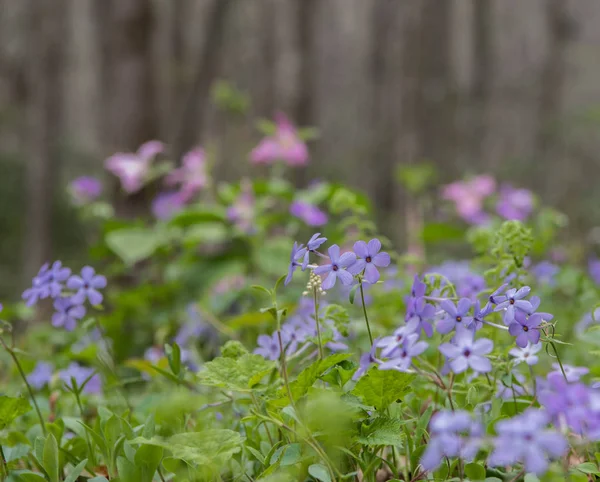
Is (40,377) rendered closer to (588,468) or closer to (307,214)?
(307,214)

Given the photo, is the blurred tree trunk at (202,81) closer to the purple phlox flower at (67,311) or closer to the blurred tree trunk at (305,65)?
the blurred tree trunk at (305,65)

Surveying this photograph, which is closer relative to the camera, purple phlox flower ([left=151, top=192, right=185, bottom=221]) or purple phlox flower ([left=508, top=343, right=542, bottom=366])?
purple phlox flower ([left=508, top=343, right=542, bottom=366])

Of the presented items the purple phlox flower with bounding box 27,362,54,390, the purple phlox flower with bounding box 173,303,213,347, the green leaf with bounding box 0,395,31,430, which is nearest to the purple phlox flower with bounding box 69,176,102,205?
the purple phlox flower with bounding box 173,303,213,347

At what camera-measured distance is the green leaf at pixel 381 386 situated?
40.6 inches

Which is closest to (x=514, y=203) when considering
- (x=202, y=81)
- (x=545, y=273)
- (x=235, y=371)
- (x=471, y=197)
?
(x=471, y=197)

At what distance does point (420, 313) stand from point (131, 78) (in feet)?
10.5

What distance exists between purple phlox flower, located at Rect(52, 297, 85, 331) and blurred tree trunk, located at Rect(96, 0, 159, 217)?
8.23 feet

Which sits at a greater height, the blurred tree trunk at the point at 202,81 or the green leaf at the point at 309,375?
the blurred tree trunk at the point at 202,81

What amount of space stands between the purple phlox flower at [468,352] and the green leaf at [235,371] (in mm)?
297

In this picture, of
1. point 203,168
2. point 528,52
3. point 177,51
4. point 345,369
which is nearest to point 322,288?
point 345,369

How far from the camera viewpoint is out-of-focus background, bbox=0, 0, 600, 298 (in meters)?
4.08

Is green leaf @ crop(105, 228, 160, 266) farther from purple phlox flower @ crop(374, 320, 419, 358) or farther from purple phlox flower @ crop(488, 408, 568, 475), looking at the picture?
purple phlox flower @ crop(488, 408, 568, 475)

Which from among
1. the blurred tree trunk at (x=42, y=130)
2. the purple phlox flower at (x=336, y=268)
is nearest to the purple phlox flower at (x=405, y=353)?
the purple phlox flower at (x=336, y=268)

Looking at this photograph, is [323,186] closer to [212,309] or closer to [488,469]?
[212,309]
